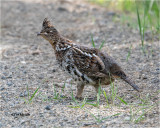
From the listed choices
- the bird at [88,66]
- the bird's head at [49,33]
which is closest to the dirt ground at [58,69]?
the bird's head at [49,33]

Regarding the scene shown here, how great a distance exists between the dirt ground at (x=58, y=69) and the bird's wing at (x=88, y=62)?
508 millimetres

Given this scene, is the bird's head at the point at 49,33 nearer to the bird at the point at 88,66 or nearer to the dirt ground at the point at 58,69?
the dirt ground at the point at 58,69

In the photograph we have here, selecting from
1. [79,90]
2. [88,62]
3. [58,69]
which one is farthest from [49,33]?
[58,69]

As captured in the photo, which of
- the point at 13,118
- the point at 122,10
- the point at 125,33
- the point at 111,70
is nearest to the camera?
the point at 13,118

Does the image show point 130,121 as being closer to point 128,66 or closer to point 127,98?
point 127,98

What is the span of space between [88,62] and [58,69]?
1.81 metres

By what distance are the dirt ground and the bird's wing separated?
51cm

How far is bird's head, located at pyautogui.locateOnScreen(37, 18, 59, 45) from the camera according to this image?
225 inches

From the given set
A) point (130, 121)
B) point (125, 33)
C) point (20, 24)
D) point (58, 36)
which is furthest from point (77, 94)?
point (20, 24)

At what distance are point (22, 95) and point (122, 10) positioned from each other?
24.3 feet

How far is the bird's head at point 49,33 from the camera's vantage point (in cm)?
570

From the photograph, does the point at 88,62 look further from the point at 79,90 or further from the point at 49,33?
the point at 49,33

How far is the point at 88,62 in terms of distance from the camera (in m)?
5.24

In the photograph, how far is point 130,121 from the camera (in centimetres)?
423
